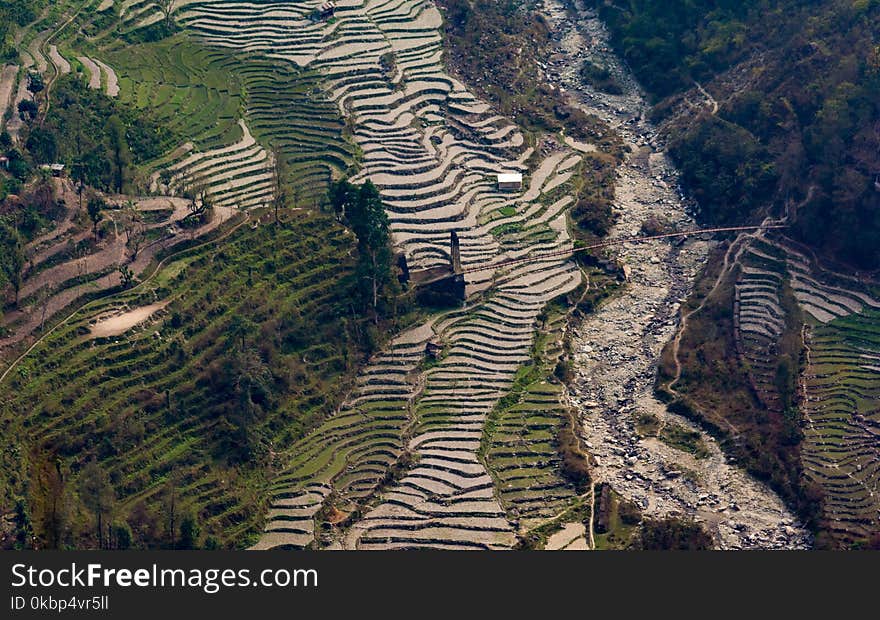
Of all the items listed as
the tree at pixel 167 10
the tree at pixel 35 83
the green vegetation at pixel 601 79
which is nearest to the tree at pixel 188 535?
the tree at pixel 35 83

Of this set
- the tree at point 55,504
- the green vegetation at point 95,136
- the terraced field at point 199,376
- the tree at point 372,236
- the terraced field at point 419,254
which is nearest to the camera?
the tree at point 55,504

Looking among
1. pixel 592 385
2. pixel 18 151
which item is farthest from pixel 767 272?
pixel 18 151

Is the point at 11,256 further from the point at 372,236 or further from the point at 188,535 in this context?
the point at 372,236

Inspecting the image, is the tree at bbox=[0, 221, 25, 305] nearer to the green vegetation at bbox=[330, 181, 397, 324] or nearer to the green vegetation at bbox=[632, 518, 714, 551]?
the green vegetation at bbox=[330, 181, 397, 324]

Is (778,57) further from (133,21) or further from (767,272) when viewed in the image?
(133,21)

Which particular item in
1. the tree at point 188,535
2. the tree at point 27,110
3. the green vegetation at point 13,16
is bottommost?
the tree at point 188,535

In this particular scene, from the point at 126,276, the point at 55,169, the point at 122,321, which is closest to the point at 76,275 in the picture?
the point at 126,276

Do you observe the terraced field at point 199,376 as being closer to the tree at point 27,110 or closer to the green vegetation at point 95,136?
the green vegetation at point 95,136
